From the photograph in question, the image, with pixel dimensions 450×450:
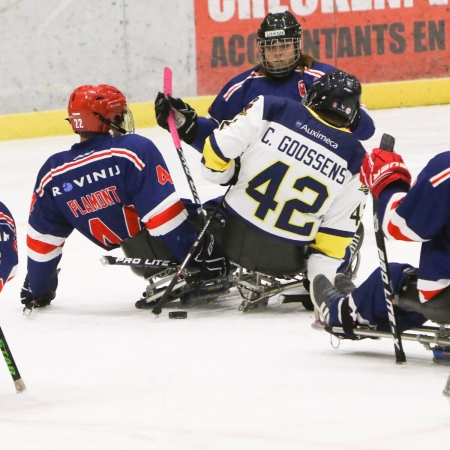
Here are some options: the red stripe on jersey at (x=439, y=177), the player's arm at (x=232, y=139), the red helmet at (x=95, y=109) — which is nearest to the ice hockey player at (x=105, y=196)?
the red helmet at (x=95, y=109)

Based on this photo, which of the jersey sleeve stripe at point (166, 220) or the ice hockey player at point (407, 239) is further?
the jersey sleeve stripe at point (166, 220)

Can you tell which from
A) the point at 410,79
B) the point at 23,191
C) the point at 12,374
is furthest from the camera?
the point at 410,79

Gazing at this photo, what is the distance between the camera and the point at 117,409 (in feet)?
9.47

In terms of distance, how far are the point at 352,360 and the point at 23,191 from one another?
397 cm

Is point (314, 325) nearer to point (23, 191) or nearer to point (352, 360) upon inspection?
point (352, 360)

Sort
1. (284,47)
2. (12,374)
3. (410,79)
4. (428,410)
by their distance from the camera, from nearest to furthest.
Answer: (428,410), (12,374), (284,47), (410,79)

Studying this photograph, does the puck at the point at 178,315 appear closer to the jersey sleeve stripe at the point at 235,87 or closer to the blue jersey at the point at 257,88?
the blue jersey at the point at 257,88

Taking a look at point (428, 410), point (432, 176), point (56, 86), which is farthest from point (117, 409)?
point (56, 86)

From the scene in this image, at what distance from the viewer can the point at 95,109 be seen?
13.6 feet

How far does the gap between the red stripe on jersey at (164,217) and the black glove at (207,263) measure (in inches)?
6.5

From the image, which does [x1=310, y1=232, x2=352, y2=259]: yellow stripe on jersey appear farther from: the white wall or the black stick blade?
the white wall

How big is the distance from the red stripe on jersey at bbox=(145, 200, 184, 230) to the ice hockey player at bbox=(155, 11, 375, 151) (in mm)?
468

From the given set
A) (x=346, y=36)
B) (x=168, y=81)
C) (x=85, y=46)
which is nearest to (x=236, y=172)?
(x=168, y=81)

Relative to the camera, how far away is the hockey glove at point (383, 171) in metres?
3.09
